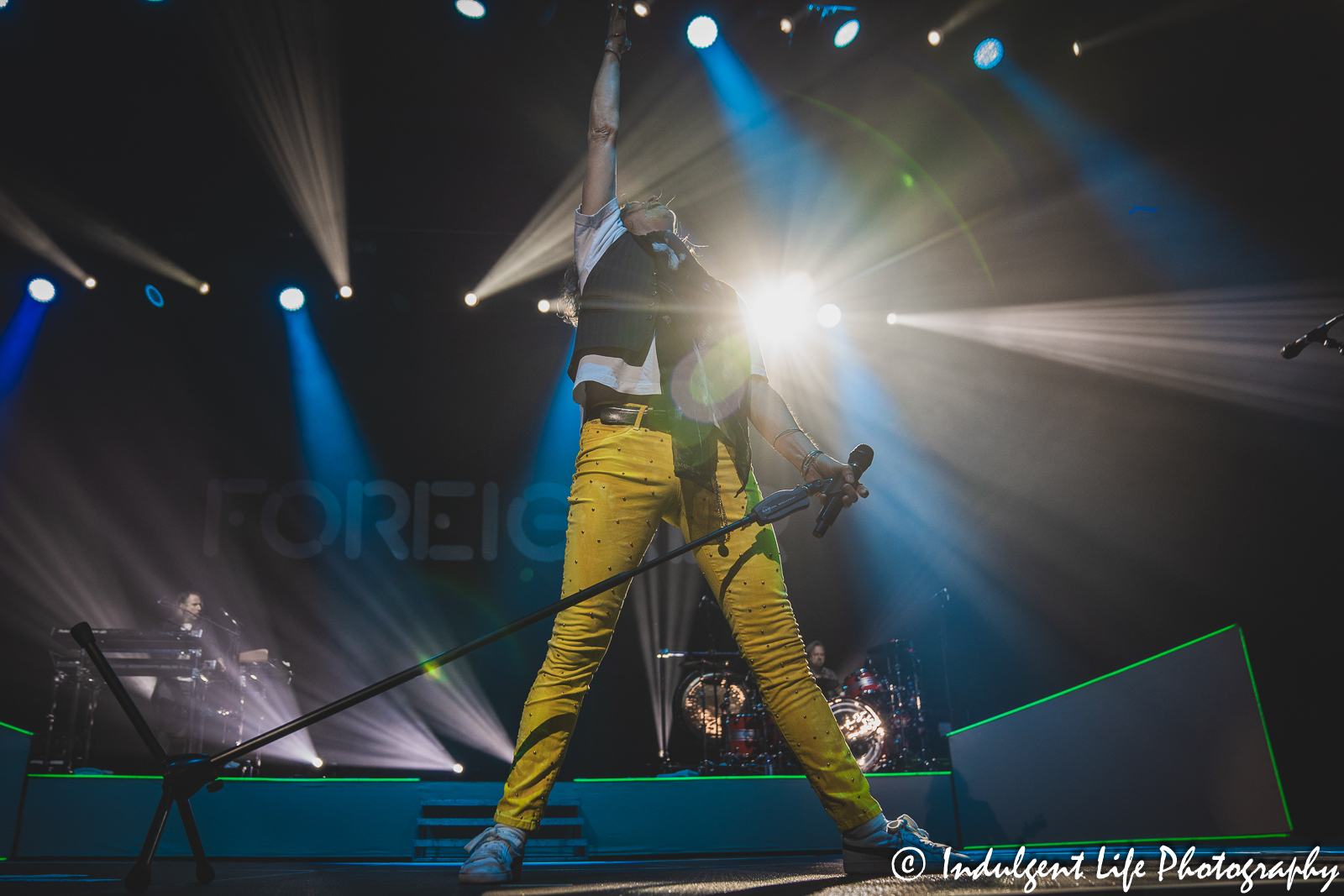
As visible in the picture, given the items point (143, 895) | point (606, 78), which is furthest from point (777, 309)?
point (143, 895)

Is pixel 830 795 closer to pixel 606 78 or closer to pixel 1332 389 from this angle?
pixel 606 78

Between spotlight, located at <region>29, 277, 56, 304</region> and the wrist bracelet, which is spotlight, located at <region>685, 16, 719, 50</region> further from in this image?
spotlight, located at <region>29, 277, 56, 304</region>

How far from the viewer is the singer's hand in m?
1.90

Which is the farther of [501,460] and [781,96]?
[501,460]

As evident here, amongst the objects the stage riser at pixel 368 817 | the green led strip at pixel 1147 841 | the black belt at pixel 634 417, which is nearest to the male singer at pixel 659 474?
the black belt at pixel 634 417

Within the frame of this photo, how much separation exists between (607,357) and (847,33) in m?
3.61

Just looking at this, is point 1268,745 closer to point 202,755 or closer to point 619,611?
point 619,611

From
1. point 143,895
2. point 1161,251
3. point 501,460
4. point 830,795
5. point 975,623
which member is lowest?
point 143,895

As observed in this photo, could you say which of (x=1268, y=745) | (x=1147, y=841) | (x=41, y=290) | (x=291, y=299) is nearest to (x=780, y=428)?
(x=1147, y=841)

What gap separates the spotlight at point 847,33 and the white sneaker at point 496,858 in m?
4.58

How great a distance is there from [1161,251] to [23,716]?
9.05 metres

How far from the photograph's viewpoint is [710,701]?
20.9 ft

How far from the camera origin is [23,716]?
6.28 m

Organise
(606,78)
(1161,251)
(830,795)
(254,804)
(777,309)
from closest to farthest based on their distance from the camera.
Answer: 1. (830,795)
2. (606,78)
3. (254,804)
4. (1161,251)
5. (777,309)
